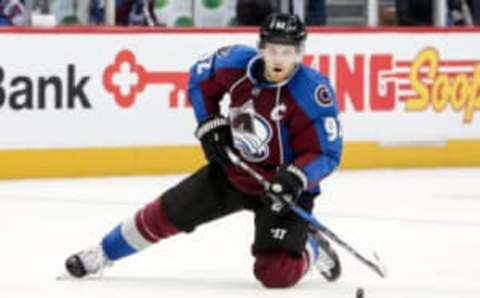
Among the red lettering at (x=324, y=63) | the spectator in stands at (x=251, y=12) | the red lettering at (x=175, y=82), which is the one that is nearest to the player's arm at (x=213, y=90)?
the red lettering at (x=175, y=82)

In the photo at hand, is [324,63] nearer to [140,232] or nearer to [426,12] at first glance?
[426,12]

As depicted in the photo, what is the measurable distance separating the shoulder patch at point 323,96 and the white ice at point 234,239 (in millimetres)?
608

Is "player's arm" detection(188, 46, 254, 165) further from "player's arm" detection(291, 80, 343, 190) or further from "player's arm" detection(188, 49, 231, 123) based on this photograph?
"player's arm" detection(291, 80, 343, 190)

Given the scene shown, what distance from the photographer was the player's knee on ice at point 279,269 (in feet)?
18.1

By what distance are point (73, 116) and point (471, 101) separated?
2697 mm

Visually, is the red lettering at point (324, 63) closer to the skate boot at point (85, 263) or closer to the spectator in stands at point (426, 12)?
the spectator in stands at point (426, 12)

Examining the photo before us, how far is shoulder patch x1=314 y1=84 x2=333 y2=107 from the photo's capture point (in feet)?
18.1

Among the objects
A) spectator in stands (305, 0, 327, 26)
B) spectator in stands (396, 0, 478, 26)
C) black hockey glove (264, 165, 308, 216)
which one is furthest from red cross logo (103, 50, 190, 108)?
black hockey glove (264, 165, 308, 216)

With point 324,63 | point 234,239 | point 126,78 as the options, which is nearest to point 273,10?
point 324,63

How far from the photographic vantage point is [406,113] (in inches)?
427

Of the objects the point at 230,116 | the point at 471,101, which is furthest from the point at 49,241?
the point at 471,101

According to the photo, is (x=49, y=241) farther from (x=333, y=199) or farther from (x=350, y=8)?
(x=350, y=8)

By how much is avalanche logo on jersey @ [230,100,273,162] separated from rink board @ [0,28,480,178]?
13.5 ft

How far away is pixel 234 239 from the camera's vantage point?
23.4ft
